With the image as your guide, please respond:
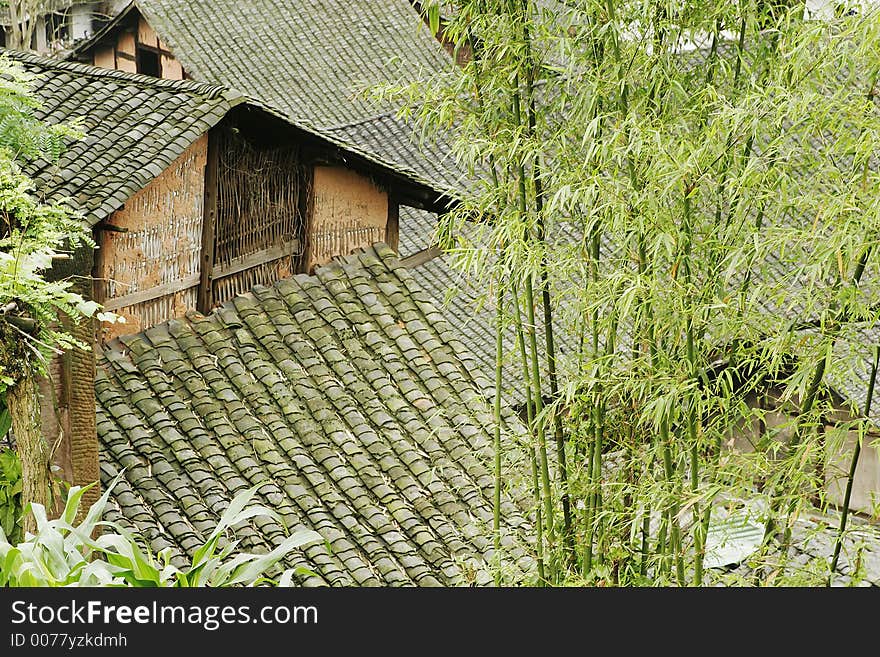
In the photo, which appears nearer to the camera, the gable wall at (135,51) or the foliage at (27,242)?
the foliage at (27,242)

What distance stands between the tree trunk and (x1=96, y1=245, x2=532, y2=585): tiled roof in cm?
70

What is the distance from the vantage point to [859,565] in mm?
3977

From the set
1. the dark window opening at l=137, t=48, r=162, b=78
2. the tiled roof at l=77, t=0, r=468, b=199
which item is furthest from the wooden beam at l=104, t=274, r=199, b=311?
the dark window opening at l=137, t=48, r=162, b=78

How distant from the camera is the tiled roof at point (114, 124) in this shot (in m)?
5.57

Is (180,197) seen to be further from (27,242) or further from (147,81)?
(27,242)

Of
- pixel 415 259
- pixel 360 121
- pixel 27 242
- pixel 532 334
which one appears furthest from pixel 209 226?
pixel 360 121

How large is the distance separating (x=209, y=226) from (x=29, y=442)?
7.10 ft

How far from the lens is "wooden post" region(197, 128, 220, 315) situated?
6.50 m

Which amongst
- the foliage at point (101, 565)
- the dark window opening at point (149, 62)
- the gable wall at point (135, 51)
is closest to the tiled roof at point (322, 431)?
the foliage at point (101, 565)

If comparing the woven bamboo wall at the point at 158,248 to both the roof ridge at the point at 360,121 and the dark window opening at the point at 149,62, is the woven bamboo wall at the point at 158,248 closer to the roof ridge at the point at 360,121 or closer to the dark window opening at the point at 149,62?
the roof ridge at the point at 360,121

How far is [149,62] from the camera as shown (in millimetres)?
18016

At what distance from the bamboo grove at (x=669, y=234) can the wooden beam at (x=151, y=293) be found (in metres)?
2.39

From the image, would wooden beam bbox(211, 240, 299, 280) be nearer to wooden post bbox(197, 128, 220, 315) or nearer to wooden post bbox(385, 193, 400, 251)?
wooden post bbox(197, 128, 220, 315)

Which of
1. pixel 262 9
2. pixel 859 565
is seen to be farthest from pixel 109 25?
pixel 859 565
